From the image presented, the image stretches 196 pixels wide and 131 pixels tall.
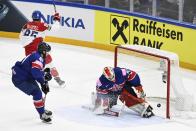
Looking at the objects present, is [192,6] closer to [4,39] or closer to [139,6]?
[139,6]

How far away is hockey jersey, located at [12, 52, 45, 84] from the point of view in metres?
7.20

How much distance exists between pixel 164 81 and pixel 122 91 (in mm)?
588

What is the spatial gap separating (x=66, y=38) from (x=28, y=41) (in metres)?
4.17

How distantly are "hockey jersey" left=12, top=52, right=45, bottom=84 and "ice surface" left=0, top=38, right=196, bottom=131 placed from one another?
2.10 feet

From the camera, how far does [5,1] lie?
1385 centimetres

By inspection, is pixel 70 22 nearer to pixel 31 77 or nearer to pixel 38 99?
pixel 31 77

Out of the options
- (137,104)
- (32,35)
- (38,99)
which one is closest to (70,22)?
(32,35)

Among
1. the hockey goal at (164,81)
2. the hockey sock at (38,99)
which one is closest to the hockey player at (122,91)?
the hockey goal at (164,81)

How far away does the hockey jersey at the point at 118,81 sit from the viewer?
785 cm

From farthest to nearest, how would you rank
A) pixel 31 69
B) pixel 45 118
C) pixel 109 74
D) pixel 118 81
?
1. pixel 118 81
2. pixel 109 74
3. pixel 45 118
4. pixel 31 69

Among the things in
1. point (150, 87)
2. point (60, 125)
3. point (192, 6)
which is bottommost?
point (60, 125)

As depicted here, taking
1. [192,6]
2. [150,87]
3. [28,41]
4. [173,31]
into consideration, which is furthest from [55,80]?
[192,6]

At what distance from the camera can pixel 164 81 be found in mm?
8070

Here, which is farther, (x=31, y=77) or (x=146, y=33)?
(x=146, y=33)
